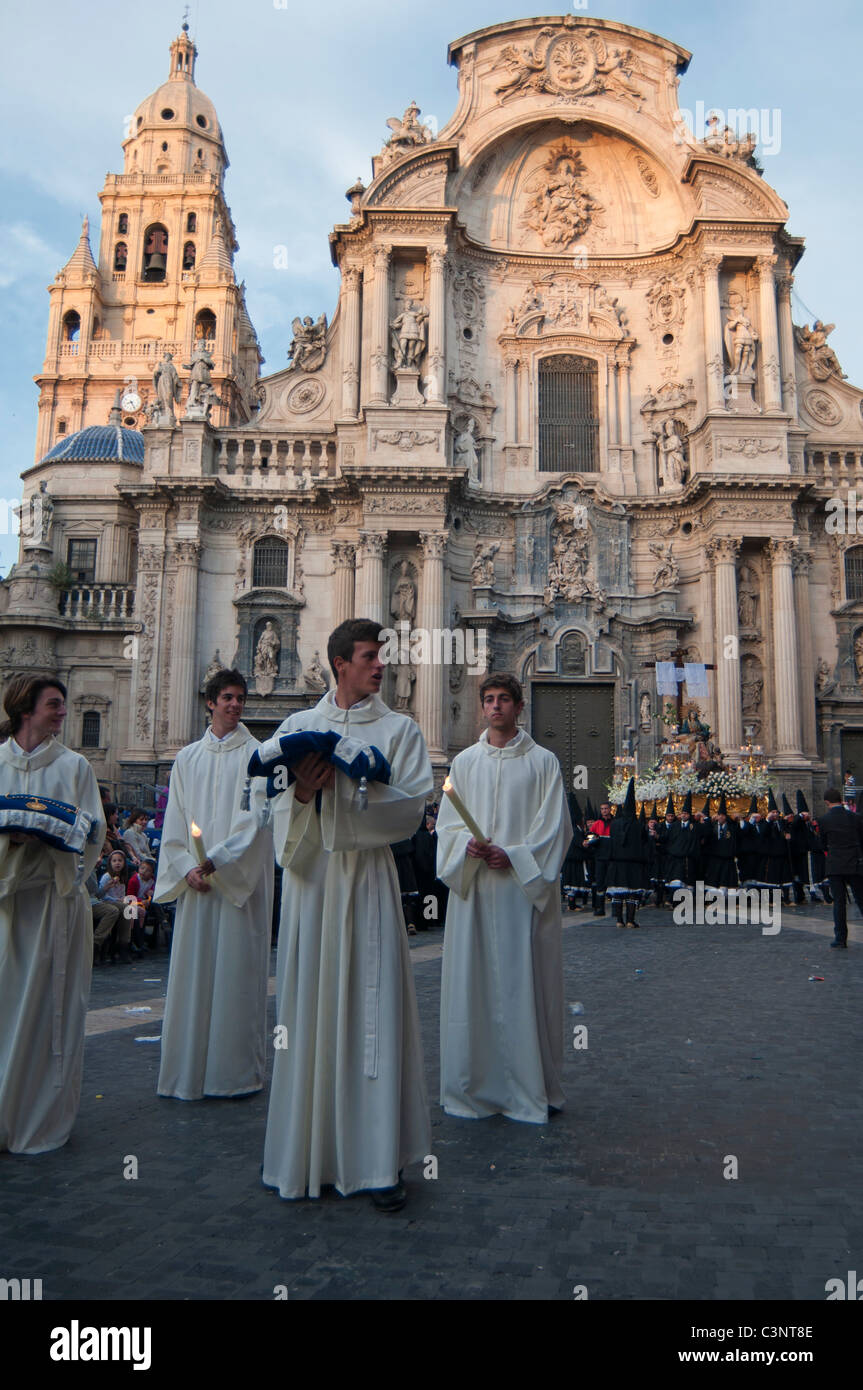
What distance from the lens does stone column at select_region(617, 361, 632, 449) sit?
31.7 meters

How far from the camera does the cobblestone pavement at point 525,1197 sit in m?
3.88

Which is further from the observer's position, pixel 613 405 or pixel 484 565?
pixel 613 405

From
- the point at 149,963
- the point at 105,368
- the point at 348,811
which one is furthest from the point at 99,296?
the point at 348,811

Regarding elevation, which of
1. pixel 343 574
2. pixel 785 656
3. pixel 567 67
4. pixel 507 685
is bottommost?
pixel 507 685

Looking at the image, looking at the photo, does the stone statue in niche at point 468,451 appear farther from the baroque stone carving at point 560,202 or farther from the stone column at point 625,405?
the baroque stone carving at point 560,202

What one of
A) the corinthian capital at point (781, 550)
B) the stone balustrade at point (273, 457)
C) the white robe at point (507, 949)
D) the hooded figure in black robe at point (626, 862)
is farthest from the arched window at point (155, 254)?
the white robe at point (507, 949)

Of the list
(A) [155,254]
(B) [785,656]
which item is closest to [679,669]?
(B) [785,656]

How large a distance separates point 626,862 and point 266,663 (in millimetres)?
15665

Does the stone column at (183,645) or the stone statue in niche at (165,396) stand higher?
the stone statue in niche at (165,396)

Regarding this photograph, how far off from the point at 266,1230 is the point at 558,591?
2662cm

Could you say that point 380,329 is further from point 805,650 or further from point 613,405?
point 805,650

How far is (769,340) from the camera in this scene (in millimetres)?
30172

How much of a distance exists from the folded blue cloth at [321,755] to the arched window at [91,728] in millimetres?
26705

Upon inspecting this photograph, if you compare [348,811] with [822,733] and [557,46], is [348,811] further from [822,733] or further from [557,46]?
[557,46]
